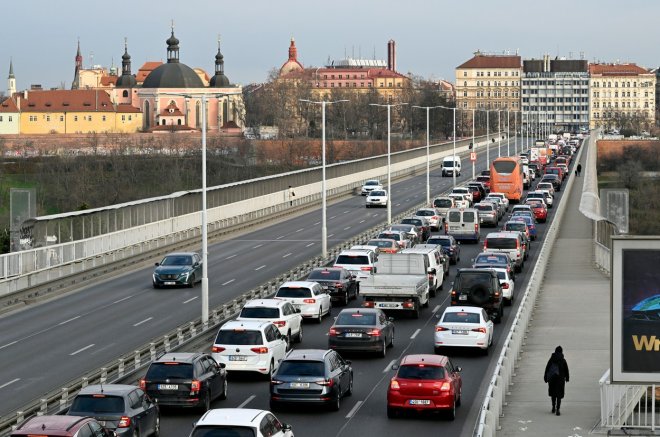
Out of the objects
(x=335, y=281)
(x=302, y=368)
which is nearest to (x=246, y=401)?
(x=302, y=368)

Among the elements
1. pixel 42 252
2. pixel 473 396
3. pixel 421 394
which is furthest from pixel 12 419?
pixel 42 252

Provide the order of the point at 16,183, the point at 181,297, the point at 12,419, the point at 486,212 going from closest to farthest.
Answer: the point at 12,419, the point at 181,297, the point at 486,212, the point at 16,183

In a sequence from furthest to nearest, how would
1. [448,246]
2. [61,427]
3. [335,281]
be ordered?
[448,246] → [335,281] → [61,427]

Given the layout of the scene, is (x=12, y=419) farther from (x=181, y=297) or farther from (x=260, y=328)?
(x=181, y=297)

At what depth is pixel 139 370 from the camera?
2991cm

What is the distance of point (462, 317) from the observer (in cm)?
3375

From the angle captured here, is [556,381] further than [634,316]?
Yes

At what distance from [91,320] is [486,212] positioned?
33661 mm

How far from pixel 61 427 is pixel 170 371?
649 centimetres

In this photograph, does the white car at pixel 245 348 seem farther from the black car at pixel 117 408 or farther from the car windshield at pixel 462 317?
the black car at pixel 117 408

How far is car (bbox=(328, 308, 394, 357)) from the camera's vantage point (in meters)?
33.2

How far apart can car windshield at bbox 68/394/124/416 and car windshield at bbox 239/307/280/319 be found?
1187 centimetres

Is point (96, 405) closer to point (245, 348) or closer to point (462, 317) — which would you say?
point (245, 348)

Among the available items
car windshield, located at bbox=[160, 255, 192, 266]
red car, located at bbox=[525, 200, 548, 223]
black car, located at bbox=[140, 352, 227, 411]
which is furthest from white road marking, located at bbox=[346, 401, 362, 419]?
red car, located at bbox=[525, 200, 548, 223]
